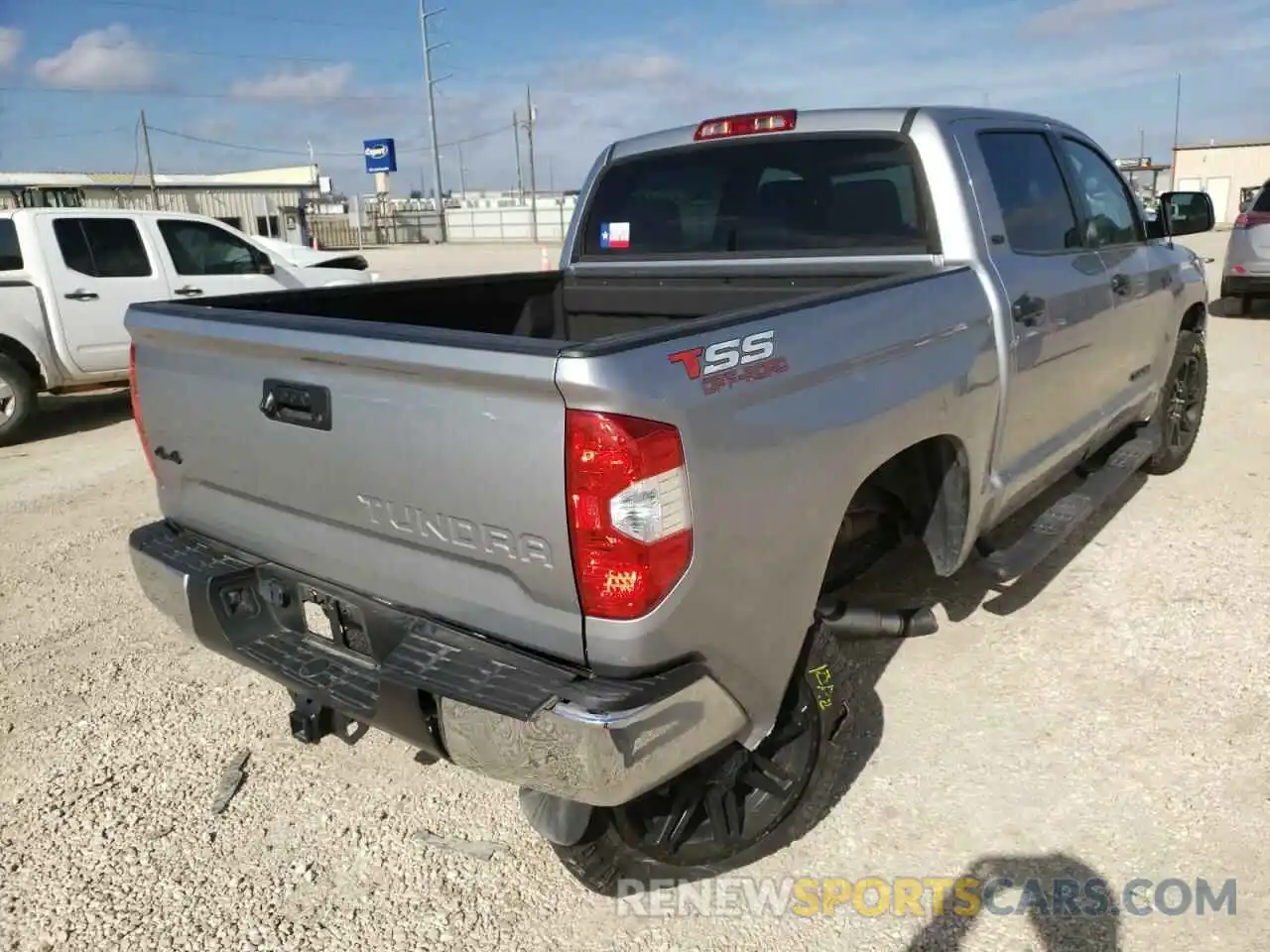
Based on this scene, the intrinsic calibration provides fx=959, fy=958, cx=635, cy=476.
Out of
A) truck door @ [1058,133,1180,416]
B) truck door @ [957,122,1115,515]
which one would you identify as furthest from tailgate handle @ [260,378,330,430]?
truck door @ [1058,133,1180,416]

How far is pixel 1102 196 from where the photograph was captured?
14.5 feet

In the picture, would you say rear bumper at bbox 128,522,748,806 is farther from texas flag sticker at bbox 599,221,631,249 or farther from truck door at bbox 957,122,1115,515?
texas flag sticker at bbox 599,221,631,249

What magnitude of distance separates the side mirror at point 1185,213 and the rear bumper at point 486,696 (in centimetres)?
429

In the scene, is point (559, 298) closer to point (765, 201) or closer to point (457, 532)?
point (765, 201)

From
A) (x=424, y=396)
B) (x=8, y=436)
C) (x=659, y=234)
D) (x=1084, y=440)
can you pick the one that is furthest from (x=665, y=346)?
(x=8, y=436)

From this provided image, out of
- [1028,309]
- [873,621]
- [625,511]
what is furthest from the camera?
[1028,309]

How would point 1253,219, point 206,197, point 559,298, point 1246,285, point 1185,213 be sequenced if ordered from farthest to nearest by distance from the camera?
point 206,197
point 1246,285
point 1253,219
point 1185,213
point 559,298

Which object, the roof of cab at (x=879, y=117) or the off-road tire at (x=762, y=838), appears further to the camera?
the roof of cab at (x=879, y=117)

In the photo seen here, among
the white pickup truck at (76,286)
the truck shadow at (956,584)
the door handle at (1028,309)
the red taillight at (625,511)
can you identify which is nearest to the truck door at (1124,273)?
the truck shadow at (956,584)

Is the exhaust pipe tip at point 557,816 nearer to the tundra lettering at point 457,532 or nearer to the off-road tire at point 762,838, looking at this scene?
the off-road tire at point 762,838

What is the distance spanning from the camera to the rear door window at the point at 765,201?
3.40m

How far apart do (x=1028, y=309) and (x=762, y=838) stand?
1.97m

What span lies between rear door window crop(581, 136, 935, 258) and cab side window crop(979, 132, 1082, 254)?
0.37 metres

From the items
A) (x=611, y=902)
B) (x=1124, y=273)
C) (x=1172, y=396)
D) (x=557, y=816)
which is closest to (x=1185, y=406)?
(x=1172, y=396)
